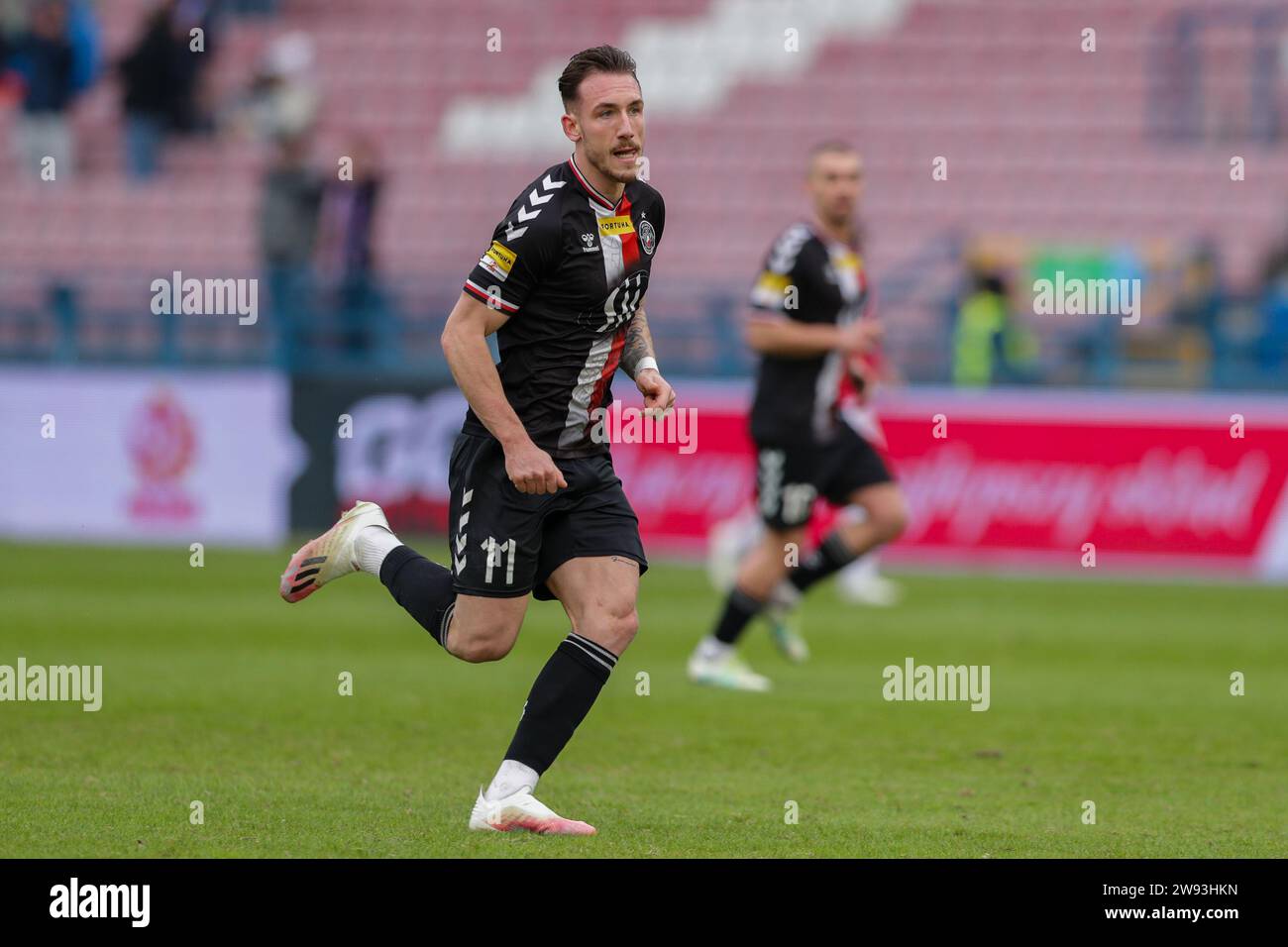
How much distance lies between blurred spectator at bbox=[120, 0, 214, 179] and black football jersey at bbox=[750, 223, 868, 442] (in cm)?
1422

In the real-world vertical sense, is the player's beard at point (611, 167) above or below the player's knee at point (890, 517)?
above

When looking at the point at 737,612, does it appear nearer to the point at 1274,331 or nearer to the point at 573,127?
the point at 573,127

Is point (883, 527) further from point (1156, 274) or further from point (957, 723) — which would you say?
point (1156, 274)

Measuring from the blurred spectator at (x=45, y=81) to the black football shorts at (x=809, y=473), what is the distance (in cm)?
1532

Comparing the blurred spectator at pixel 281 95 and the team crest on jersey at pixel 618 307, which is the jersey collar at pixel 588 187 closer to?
the team crest on jersey at pixel 618 307

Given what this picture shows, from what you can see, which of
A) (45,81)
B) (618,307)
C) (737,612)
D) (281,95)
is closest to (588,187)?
(618,307)

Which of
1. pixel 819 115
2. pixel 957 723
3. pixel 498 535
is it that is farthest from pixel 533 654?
pixel 819 115

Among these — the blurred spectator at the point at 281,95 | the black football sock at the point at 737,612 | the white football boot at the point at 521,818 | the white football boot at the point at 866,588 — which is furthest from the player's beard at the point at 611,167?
the blurred spectator at the point at 281,95

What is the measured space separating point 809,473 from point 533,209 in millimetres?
4542

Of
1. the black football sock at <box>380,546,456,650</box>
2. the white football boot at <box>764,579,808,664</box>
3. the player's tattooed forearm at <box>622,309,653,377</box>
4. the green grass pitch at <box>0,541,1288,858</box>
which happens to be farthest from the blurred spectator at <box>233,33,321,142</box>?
the player's tattooed forearm at <box>622,309,653,377</box>

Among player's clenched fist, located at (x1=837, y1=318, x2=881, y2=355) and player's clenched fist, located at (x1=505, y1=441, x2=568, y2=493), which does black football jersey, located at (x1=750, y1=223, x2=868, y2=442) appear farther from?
player's clenched fist, located at (x1=505, y1=441, x2=568, y2=493)

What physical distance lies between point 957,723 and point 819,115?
15.9m

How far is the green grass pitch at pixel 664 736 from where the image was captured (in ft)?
21.2

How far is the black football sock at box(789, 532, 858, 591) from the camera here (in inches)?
424
